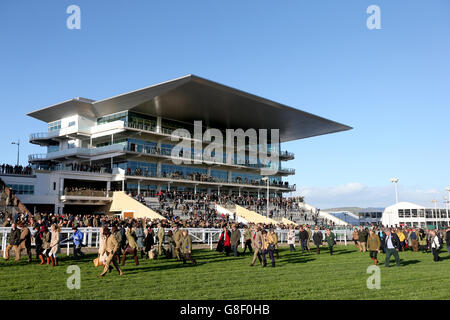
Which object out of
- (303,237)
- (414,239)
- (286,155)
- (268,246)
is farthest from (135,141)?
(268,246)

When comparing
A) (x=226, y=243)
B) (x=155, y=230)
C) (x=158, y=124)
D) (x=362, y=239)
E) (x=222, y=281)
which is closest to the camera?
(x=222, y=281)

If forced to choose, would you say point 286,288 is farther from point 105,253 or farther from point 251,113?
point 251,113

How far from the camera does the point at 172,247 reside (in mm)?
15844

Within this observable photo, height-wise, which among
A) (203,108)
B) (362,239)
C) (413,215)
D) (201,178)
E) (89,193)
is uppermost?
(203,108)

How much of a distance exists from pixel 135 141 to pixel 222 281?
36.8 m

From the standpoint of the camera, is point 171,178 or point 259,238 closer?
point 259,238

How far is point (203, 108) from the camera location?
45.3 metres

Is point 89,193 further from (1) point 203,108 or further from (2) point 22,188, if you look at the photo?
(1) point 203,108

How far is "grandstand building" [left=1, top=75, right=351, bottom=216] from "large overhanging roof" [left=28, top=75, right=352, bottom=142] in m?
0.09

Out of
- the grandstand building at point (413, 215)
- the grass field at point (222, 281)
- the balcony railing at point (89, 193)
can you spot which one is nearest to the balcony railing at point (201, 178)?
the balcony railing at point (89, 193)

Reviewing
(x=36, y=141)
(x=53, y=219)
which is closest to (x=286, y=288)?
(x=53, y=219)

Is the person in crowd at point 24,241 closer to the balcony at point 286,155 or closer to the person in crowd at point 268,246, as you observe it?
the person in crowd at point 268,246

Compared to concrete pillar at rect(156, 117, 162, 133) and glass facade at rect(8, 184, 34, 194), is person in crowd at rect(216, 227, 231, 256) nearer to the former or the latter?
glass facade at rect(8, 184, 34, 194)

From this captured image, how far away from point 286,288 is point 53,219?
55.1 feet
